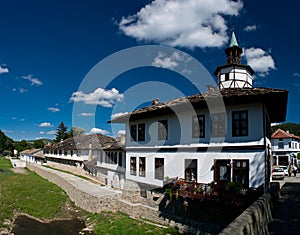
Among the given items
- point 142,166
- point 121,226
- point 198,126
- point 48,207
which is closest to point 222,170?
point 198,126

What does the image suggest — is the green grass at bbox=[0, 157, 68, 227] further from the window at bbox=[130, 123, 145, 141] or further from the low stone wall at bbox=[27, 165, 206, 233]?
the window at bbox=[130, 123, 145, 141]

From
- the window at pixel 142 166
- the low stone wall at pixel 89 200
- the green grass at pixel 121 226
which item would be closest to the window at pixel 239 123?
the green grass at pixel 121 226

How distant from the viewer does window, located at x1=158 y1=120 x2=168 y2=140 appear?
19906 mm

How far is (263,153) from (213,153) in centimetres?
299

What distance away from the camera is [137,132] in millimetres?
22938

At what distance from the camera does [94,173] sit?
130 ft

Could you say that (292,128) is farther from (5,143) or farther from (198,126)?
(5,143)

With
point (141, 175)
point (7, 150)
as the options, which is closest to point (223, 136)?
point (141, 175)

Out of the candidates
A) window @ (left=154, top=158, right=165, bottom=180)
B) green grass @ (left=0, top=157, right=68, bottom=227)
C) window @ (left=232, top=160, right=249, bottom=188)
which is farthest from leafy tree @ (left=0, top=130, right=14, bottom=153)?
window @ (left=232, top=160, right=249, bottom=188)

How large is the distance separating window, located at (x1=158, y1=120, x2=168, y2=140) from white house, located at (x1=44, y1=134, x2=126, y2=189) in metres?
9.38

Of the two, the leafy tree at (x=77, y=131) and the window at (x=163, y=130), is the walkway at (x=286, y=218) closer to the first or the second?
the window at (x=163, y=130)

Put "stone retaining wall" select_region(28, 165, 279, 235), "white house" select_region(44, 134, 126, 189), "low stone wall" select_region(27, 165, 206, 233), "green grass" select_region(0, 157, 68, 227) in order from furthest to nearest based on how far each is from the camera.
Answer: "white house" select_region(44, 134, 126, 189) → "green grass" select_region(0, 157, 68, 227) → "low stone wall" select_region(27, 165, 206, 233) → "stone retaining wall" select_region(28, 165, 279, 235)

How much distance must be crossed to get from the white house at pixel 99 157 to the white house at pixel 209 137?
6.55 m

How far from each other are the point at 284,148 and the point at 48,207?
45125 mm
